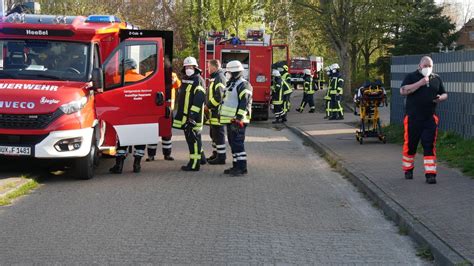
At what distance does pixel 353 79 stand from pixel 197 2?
435 inches

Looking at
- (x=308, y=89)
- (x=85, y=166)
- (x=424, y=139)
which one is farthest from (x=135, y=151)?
(x=308, y=89)

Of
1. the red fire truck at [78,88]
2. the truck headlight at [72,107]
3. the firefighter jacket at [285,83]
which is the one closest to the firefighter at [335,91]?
the firefighter jacket at [285,83]

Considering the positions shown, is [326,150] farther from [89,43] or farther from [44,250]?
[44,250]

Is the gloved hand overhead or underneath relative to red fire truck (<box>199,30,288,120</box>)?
underneath

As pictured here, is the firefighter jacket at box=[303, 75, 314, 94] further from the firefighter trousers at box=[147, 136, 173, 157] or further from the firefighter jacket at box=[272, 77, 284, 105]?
the firefighter trousers at box=[147, 136, 173, 157]

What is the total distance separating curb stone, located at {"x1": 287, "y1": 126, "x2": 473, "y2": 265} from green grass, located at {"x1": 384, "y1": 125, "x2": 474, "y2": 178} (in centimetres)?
168

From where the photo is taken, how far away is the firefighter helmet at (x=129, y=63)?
11891 millimetres

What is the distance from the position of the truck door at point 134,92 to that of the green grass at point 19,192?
1.74m

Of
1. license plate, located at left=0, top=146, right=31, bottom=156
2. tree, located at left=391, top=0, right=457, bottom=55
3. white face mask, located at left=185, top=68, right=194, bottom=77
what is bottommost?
license plate, located at left=0, top=146, right=31, bottom=156

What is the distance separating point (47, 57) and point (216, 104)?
3.25 meters

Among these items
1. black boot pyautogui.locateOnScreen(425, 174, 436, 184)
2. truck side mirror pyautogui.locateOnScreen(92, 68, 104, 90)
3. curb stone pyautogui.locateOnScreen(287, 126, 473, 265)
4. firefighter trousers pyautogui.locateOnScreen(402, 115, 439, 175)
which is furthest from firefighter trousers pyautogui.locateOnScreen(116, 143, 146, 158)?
black boot pyautogui.locateOnScreen(425, 174, 436, 184)

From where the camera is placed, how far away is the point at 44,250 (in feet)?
22.0

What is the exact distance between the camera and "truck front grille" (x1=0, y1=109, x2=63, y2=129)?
10.3 m

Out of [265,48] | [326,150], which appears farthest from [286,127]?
[326,150]
